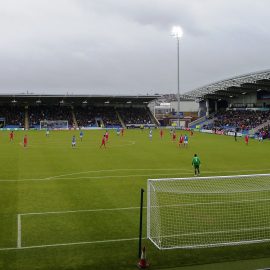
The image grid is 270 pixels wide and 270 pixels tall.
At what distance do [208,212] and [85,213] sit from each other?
4.76m

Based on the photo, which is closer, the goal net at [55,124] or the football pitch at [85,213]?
the football pitch at [85,213]

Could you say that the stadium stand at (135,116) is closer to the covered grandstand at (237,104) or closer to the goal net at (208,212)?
the covered grandstand at (237,104)

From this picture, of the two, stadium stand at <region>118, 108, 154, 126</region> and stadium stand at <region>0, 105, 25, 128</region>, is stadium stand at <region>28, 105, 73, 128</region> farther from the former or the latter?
stadium stand at <region>118, 108, 154, 126</region>

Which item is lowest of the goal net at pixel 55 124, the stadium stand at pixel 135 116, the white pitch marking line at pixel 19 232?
the white pitch marking line at pixel 19 232

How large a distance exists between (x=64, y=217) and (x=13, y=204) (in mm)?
3207

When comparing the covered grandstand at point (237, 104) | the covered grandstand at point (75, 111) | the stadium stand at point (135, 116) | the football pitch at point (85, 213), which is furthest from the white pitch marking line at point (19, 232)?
the stadium stand at point (135, 116)

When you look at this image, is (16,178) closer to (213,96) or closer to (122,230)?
(122,230)

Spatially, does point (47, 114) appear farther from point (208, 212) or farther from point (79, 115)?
point (208, 212)

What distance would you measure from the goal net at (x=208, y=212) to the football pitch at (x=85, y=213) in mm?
511

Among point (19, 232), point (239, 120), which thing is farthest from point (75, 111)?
point (19, 232)

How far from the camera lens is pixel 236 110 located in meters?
85.2

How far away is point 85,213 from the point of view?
15.4 m

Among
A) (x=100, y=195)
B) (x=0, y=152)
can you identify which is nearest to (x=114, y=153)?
(x=0, y=152)

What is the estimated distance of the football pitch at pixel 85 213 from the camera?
11.0 m
